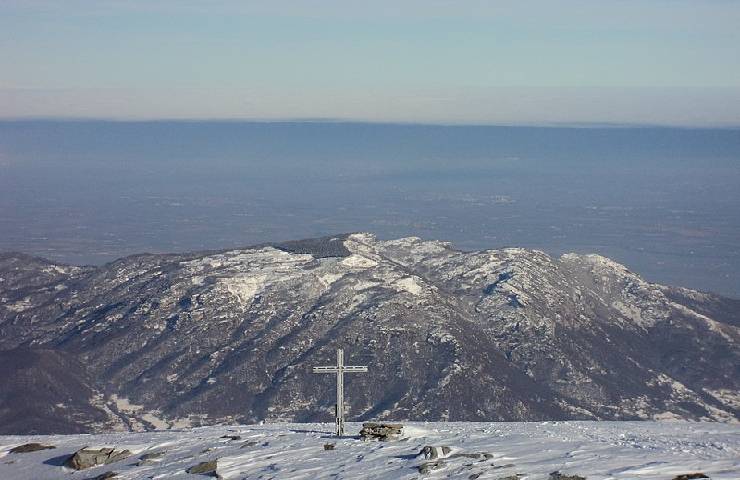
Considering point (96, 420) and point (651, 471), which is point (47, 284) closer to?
point (96, 420)

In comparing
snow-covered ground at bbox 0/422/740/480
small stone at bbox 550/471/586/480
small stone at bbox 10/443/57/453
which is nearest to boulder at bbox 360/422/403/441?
snow-covered ground at bbox 0/422/740/480

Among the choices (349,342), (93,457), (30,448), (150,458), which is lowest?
→ (349,342)

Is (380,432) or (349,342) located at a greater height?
(380,432)

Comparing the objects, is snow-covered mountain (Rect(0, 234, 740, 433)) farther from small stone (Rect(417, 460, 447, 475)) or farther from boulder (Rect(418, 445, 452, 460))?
small stone (Rect(417, 460, 447, 475))

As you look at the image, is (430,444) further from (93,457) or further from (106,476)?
(93,457)

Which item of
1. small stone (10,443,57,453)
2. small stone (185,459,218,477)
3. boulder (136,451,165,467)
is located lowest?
small stone (10,443,57,453)

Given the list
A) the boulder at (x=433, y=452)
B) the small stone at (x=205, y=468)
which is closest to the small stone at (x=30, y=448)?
the small stone at (x=205, y=468)

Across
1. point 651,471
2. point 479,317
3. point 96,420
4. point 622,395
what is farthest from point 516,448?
point 479,317

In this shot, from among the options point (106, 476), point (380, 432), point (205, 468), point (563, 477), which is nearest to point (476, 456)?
point (563, 477)
